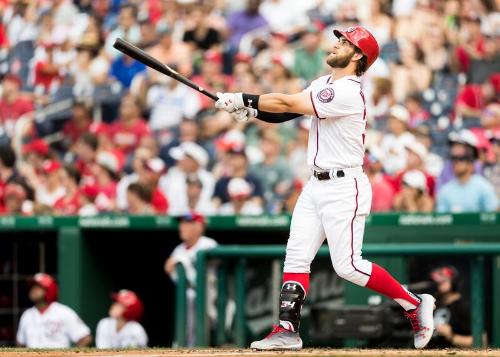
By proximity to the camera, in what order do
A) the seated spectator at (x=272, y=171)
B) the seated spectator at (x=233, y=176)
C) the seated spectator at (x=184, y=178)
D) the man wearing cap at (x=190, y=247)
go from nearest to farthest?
the man wearing cap at (x=190, y=247), the seated spectator at (x=233, y=176), the seated spectator at (x=184, y=178), the seated spectator at (x=272, y=171)

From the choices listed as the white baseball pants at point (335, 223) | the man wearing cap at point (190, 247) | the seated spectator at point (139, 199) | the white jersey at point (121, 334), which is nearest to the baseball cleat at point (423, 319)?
the white baseball pants at point (335, 223)

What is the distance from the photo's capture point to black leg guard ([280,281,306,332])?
666 centimetres

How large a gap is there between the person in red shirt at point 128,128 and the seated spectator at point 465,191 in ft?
13.6

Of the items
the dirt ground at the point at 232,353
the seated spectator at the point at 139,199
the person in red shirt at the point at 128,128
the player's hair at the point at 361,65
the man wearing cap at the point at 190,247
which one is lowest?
the dirt ground at the point at 232,353

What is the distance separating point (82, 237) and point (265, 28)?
14.1ft

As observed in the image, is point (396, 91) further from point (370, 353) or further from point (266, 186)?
point (370, 353)

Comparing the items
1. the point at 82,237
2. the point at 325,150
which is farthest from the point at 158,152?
the point at 325,150

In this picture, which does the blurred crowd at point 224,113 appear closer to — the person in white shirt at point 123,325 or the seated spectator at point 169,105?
the seated spectator at point 169,105

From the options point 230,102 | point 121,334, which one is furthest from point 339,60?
point 121,334

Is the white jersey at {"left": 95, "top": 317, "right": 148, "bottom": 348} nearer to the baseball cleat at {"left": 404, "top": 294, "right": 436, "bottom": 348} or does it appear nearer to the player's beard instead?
the baseball cleat at {"left": 404, "top": 294, "right": 436, "bottom": 348}

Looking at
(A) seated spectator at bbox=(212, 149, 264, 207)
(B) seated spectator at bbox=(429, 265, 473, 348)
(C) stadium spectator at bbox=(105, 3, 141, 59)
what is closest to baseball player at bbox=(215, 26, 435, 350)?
(B) seated spectator at bbox=(429, 265, 473, 348)

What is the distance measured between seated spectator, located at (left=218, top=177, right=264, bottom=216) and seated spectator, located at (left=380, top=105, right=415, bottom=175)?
3.96 ft

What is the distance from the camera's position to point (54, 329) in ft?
32.4

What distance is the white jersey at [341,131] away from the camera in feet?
21.2
